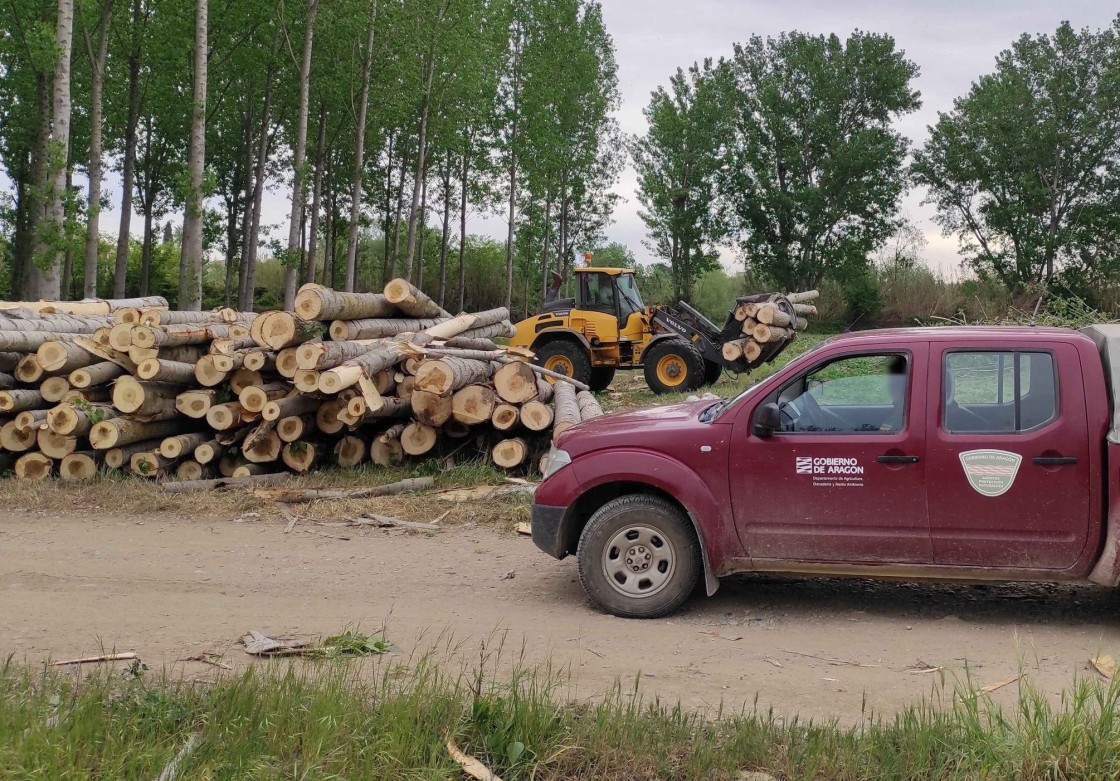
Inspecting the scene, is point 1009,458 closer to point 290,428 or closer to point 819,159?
point 290,428

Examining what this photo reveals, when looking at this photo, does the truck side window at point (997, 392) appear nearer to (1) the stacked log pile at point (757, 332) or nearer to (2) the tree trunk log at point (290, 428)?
(2) the tree trunk log at point (290, 428)

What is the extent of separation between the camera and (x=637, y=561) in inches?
269

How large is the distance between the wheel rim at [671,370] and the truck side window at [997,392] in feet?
43.6

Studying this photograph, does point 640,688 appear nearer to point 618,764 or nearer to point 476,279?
point 618,764

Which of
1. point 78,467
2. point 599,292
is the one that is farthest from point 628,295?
point 78,467

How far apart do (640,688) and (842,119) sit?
2071 inches

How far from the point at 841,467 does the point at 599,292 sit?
49.2 feet

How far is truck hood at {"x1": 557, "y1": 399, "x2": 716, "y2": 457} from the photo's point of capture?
6879 millimetres

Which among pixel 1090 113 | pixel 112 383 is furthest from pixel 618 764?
pixel 1090 113

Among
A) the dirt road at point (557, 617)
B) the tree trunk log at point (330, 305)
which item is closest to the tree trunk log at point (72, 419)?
the dirt road at point (557, 617)

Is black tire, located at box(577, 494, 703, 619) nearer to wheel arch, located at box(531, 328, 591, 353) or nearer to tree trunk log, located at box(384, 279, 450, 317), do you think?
tree trunk log, located at box(384, 279, 450, 317)

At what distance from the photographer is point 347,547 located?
357 inches

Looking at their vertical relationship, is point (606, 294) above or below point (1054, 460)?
above

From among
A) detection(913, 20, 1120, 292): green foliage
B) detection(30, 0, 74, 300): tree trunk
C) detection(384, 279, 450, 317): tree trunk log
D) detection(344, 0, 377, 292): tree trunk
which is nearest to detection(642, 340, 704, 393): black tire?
detection(384, 279, 450, 317): tree trunk log
